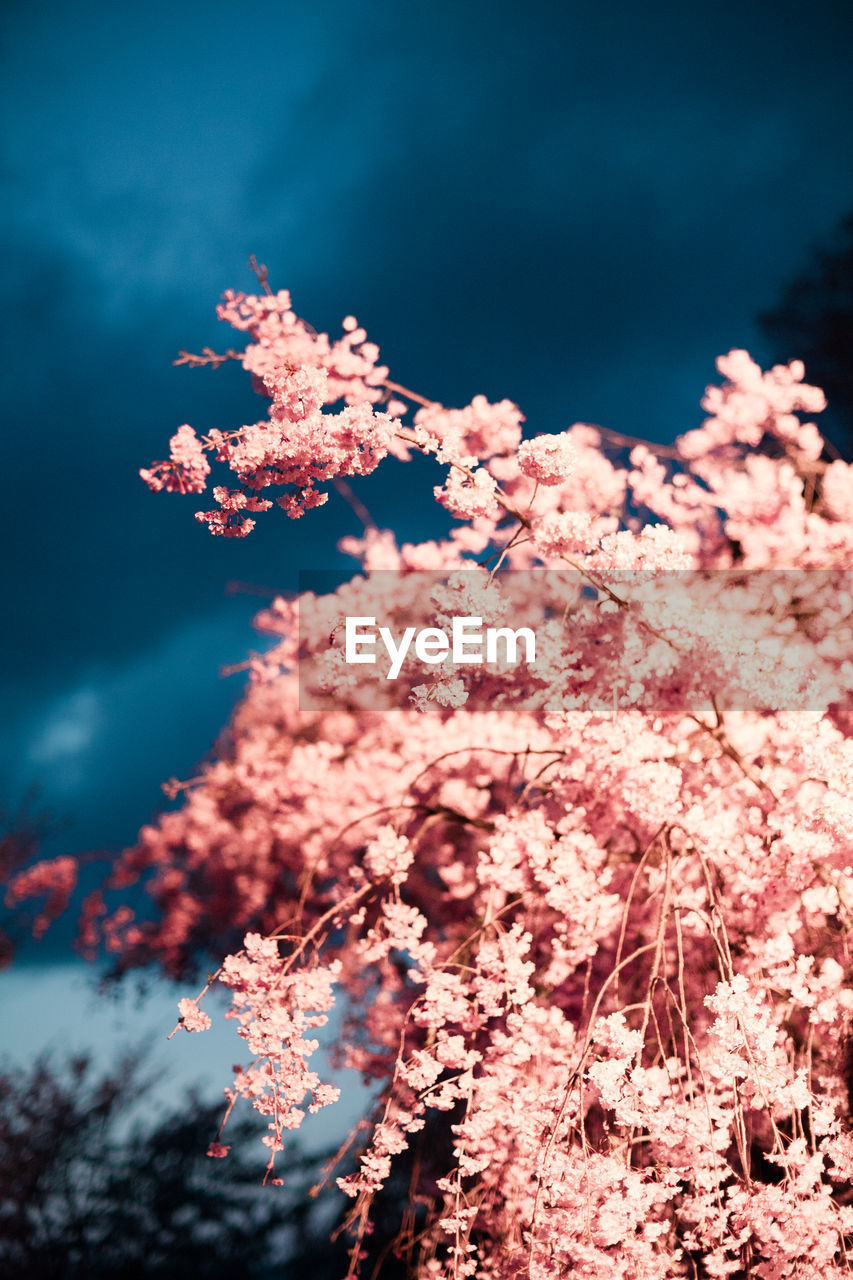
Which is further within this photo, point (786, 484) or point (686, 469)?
point (686, 469)

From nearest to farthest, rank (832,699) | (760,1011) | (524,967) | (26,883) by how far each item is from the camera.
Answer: (760,1011) < (524,967) < (832,699) < (26,883)

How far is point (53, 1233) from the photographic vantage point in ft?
9.71

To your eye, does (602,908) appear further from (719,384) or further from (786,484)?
(719,384)

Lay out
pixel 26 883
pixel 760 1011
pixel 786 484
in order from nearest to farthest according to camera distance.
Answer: pixel 760 1011
pixel 786 484
pixel 26 883

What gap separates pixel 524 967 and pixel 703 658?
57cm

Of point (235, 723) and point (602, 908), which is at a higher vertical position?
point (235, 723)

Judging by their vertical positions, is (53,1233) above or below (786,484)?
below

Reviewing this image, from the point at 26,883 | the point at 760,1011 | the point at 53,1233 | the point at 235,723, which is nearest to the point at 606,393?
the point at 235,723

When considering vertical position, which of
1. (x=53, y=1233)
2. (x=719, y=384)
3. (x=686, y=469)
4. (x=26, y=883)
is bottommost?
(x=53, y=1233)

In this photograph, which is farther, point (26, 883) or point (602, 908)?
point (26, 883)

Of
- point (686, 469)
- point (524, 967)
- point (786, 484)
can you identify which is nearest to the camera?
point (524, 967)

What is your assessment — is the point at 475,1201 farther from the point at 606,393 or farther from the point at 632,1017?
the point at 606,393

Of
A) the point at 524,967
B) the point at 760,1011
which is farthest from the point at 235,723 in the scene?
the point at 760,1011

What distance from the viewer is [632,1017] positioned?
1.41 metres
